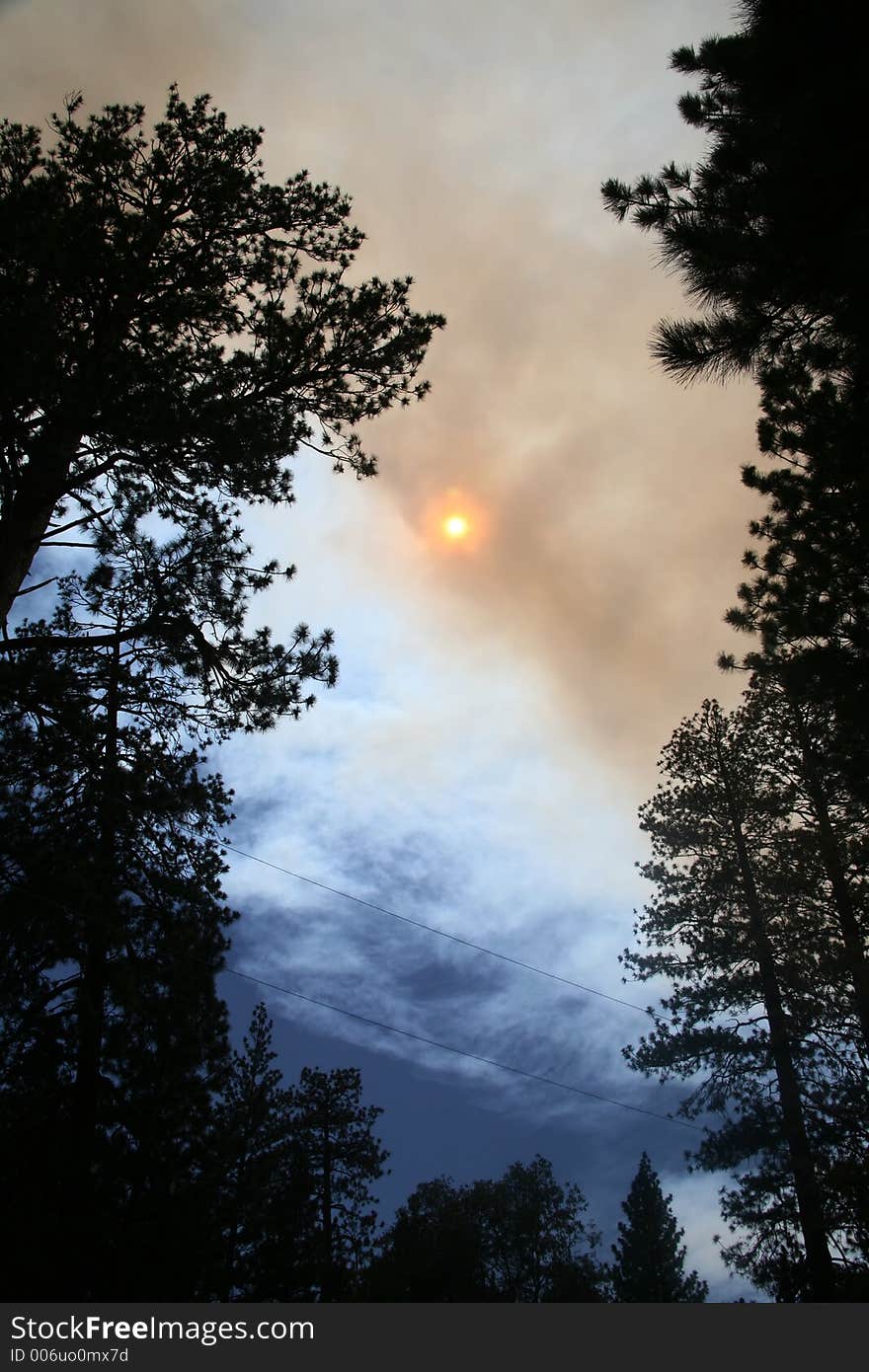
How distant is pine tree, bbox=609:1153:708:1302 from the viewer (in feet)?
120

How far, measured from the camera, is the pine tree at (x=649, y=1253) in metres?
36.6

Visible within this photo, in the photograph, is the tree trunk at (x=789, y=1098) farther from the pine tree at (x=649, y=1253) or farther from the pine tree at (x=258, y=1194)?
the pine tree at (x=649, y=1253)

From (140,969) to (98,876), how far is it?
125cm

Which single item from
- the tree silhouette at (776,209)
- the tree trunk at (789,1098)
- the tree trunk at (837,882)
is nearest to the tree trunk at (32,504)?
the tree silhouette at (776,209)

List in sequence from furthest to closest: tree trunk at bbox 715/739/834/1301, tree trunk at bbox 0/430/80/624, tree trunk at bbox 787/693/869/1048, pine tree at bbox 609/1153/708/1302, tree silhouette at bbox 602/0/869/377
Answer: pine tree at bbox 609/1153/708/1302 < tree trunk at bbox 787/693/869/1048 < tree trunk at bbox 715/739/834/1301 < tree trunk at bbox 0/430/80/624 < tree silhouette at bbox 602/0/869/377

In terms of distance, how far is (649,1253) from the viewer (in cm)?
3841

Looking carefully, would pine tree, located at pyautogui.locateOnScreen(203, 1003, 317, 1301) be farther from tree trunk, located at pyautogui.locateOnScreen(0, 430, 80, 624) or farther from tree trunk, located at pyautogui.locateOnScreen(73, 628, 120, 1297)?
tree trunk, located at pyautogui.locateOnScreen(0, 430, 80, 624)

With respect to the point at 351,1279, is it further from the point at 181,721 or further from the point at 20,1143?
the point at 181,721

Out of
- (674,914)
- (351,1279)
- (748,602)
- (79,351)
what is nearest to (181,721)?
(79,351)

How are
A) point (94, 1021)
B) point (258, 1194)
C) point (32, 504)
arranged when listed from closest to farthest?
point (32, 504), point (94, 1021), point (258, 1194)

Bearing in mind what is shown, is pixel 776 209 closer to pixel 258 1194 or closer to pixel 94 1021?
pixel 94 1021

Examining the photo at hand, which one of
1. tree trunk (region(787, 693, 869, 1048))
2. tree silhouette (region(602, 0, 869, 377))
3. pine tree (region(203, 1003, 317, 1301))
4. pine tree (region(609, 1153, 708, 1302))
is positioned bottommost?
pine tree (region(609, 1153, 708, 1302))

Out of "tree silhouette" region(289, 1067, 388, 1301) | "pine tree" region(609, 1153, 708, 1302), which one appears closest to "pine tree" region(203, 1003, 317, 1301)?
"tree silhouette" region(289, 1067, 388, 1301)

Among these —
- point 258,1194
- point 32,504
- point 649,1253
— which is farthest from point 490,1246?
point 32,504
